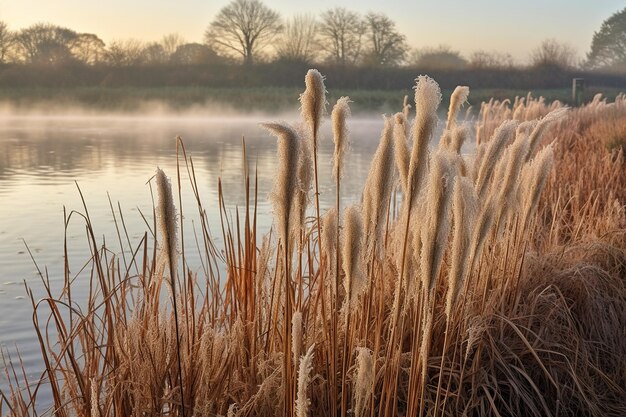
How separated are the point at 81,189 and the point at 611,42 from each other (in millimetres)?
34248

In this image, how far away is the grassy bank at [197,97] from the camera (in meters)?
27.7

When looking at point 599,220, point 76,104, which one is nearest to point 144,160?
point 599,220

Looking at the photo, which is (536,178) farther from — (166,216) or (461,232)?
(166,216)

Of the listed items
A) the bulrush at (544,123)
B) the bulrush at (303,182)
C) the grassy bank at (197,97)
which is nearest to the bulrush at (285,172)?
the bulrush at (303,182)

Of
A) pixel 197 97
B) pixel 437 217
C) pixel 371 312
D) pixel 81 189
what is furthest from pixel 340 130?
pixel 197 97

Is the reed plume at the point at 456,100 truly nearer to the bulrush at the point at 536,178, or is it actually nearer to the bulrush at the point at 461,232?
the bulrush at the point at 536,178

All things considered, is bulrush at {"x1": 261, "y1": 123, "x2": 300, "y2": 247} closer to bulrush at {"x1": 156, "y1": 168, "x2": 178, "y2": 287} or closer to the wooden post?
bulrush at {"x1": 156, "y1": 168, "x2": 178, "y2": 287}

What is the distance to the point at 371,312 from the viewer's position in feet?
7.22

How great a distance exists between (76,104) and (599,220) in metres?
31.3

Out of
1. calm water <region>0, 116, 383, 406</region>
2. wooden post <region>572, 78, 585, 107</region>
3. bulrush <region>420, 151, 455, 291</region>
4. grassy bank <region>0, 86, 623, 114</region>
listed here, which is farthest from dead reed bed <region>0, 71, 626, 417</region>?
grassy bank <region>0, 86, 623, 114</region>

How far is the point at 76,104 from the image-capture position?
32.8 metres

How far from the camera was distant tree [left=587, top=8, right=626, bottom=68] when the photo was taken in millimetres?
35938

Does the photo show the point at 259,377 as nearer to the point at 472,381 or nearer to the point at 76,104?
the point at 472,381

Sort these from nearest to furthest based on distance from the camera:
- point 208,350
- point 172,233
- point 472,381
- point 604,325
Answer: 1. point 172,233
2. point 208,350
3. point 472,381
4. point 604,325
